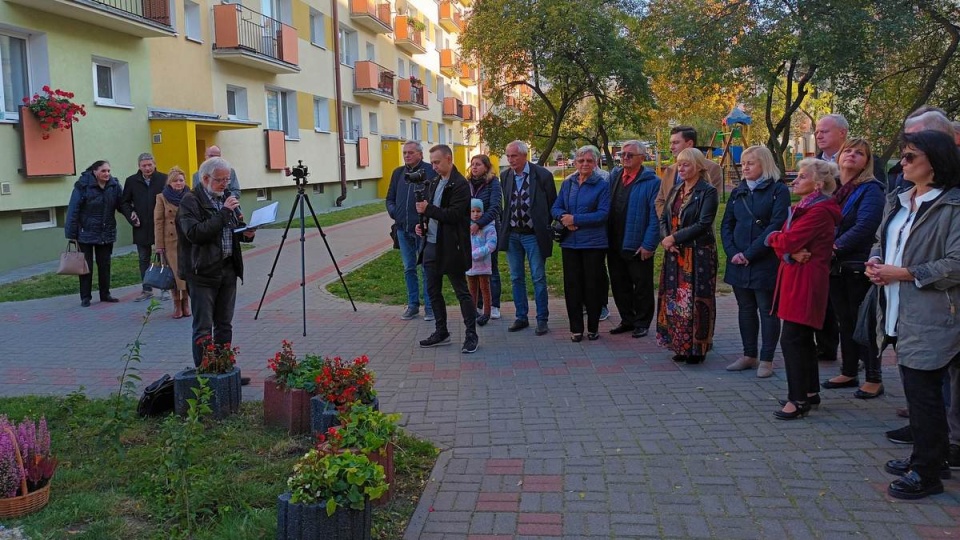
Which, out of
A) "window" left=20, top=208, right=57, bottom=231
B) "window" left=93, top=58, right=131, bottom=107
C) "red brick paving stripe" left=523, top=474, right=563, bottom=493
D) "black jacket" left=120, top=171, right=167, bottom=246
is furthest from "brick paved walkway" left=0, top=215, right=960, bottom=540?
"window" left=93, top=58, right=131, bottom=107

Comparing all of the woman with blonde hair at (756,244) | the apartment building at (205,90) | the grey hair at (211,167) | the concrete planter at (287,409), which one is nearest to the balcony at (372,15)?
the apartment building at (205,90)

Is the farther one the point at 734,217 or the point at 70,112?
the point at 70,112

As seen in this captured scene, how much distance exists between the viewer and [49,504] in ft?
12.8

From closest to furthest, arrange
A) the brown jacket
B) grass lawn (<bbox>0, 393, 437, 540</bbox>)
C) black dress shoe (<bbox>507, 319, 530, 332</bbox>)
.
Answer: grass lawn (<bbox>0, 393, 437, 540</bbox>)
the brown jacket
black dress shoe (<bbox>507, 319, 530, 332</bbox>)

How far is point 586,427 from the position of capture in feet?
16.6

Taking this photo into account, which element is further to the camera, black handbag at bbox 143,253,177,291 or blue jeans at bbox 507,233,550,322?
black handbag at bbox 143,253,177,291

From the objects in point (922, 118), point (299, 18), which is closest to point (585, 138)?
point (299, 18)

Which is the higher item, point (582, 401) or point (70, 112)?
point (70, 112)

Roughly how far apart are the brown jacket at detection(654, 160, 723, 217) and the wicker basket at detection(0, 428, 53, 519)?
5.31 meters

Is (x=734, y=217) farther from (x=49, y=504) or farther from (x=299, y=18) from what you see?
(x=299, y=18)

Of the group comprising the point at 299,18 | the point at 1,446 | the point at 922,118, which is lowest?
the point at 1,446

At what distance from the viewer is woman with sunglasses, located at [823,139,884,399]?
5.56m

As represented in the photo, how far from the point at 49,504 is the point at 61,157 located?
1174cm

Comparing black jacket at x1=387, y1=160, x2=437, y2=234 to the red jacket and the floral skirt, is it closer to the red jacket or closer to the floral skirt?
the floral skirt
